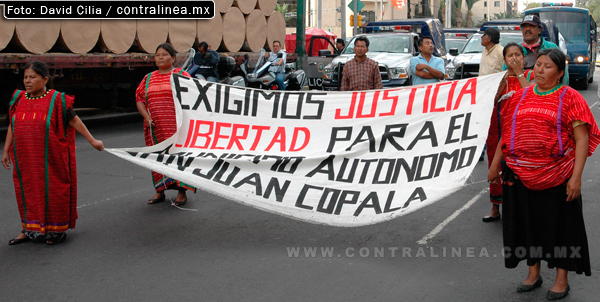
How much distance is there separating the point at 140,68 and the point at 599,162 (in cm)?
999

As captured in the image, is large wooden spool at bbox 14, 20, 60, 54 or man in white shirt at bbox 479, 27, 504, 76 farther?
large wooden spool at bbox 14, 20, 60, 54

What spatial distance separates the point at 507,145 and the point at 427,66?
143 inches

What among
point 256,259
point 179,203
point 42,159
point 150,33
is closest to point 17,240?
point 42,159

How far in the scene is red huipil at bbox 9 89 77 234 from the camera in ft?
15.9

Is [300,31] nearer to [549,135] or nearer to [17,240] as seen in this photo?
[17,240]

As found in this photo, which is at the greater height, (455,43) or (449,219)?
(455,43)

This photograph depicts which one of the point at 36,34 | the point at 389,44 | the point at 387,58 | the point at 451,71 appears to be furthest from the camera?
the point at 389,44

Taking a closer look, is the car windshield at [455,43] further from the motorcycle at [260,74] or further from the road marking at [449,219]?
the road marking at [449,219]

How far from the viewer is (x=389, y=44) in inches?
661

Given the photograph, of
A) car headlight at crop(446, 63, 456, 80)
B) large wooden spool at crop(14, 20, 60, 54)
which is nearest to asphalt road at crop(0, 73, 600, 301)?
large wooden spool at crop(14, 20, 60, 54)

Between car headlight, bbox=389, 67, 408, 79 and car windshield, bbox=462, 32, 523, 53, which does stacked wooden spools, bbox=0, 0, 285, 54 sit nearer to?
car headlight, bbox=389, 67, 408, 79

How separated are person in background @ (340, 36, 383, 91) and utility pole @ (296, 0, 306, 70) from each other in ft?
35.8

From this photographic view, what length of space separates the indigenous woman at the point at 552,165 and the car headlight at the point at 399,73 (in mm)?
11524

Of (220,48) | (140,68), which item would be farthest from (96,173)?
(220,48)
